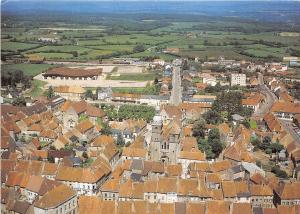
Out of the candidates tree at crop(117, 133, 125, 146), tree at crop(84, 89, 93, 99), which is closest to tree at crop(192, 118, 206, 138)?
tree at crop(117, 133, 125, 146)

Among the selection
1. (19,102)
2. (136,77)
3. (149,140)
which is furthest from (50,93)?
(149,140)

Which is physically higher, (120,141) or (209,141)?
(209,141)

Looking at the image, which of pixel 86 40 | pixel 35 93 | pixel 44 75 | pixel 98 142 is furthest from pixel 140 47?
pixel 98 142

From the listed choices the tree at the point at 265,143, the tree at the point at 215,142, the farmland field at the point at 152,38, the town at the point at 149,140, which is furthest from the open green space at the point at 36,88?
the tree at the point at 265,143

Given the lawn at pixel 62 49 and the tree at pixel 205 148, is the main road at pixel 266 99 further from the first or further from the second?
the lawn at pixel 62 49

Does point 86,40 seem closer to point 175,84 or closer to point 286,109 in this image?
point 175,84

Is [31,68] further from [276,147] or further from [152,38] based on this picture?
[276,147]
